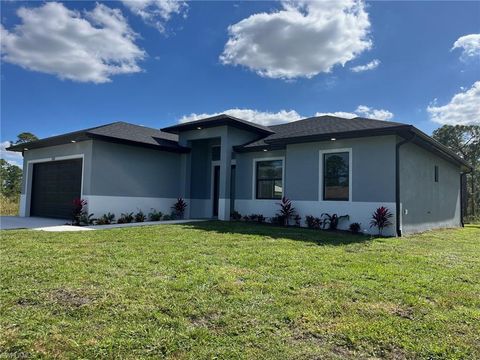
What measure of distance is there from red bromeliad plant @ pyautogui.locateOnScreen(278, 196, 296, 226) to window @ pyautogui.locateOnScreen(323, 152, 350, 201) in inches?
54.5

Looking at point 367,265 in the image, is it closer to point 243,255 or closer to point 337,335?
point 243,255

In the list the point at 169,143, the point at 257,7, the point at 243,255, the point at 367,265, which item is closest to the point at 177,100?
the point at 169,143

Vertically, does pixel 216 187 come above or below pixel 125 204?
above

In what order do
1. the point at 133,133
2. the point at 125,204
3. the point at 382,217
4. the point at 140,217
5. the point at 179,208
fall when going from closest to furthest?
1. the point at 382,217
2. the point at 125,204
3. the point at 140,217
4. the point at 133,133
5. the point at 179,208

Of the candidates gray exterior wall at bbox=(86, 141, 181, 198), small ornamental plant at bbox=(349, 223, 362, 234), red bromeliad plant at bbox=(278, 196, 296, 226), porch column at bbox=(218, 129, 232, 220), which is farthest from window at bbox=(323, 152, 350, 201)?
gray exterior wall at bbox=(86, 141, 181, 198)

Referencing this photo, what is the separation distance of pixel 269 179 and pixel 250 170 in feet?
3.42

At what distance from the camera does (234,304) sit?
394 centimetres

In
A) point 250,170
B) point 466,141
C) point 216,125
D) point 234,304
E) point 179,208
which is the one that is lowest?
point 234,304

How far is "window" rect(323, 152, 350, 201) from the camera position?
12.1 m

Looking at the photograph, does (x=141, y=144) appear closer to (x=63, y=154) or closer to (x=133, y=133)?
(x=133, y=133)

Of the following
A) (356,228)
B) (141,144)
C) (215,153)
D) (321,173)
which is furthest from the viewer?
(215,153)

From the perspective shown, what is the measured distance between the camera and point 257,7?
13570 mm

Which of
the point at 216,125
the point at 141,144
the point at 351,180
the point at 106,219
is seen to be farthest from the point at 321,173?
the point at 106,219

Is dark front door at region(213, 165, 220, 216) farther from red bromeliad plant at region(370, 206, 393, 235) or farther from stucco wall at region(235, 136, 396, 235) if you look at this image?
red bromeliad plant at region(370, 206, 393, 235)
